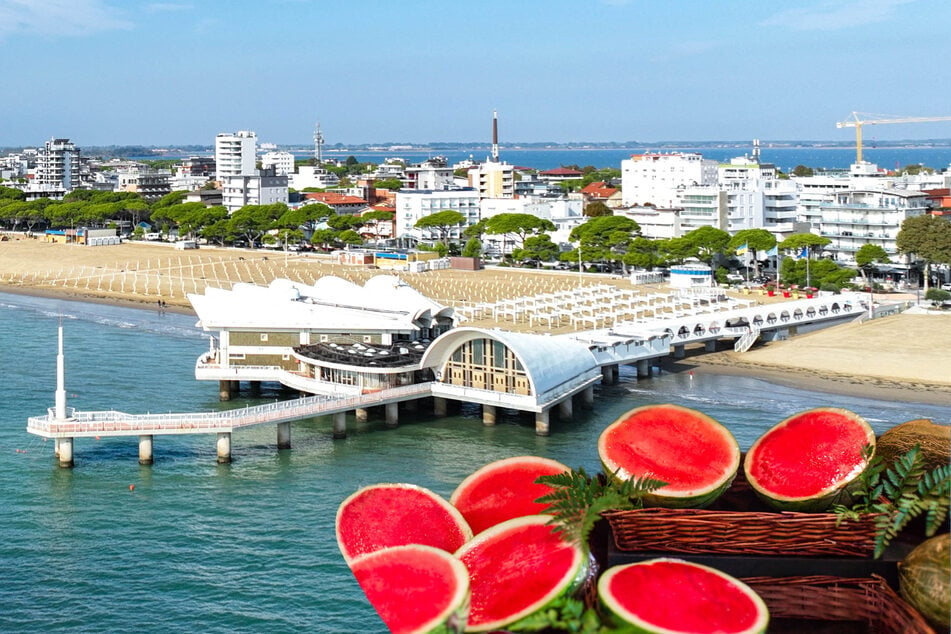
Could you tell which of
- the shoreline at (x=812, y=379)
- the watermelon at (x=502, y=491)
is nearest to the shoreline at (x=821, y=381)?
the shoreline at (x=812, y=379)

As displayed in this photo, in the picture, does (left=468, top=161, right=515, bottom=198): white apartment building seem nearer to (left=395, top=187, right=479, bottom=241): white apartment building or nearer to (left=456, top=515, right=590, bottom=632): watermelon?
(left=395, top=187, right=479, bottom=241): white apartment building

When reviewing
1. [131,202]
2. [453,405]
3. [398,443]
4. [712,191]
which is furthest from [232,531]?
[131,202]

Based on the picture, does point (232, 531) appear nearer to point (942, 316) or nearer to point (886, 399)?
point (886, 399)

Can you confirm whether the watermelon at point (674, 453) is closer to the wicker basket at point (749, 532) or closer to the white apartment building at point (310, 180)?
the wicker basket at point (749, 532)

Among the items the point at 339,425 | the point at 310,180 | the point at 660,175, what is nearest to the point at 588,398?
the point at 339,425

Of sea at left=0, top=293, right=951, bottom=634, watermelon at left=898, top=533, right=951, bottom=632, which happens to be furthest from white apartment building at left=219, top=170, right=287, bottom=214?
watermelon at left=898, top=533, right=951, bottom=632

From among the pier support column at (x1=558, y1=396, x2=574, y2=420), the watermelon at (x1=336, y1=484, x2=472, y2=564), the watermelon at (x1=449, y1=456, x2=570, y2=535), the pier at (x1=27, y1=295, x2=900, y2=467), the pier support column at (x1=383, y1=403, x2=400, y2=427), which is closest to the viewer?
the watermelon at (x1=336, y1=484, x2=472, y2=564)

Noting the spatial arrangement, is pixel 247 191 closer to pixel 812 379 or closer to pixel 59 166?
pixel 59 166
